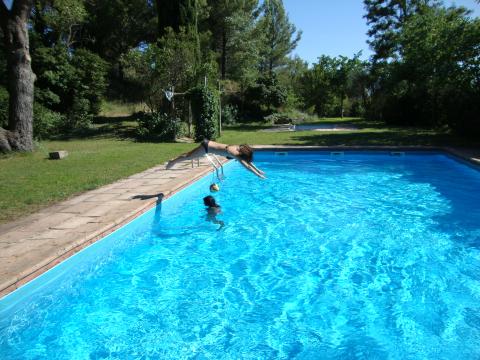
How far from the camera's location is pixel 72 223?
5.71 meters

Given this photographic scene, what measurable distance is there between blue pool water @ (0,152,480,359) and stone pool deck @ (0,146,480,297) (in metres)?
0.17

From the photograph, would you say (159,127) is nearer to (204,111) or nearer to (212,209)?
(204,111)

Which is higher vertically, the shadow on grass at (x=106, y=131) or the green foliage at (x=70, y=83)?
the green foliage at (x=70, y=83)

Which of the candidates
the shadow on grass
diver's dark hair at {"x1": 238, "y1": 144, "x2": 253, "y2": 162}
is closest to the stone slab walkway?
diver's dark hair at {"x1": 238, "y1": 144, "x2": 253, "y2": 162}

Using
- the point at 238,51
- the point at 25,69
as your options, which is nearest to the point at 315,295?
the point at 25,69

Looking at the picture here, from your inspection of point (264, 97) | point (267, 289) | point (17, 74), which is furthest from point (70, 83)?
point (267, 289)

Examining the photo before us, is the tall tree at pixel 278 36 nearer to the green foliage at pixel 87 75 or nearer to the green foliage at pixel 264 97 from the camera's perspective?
the green foliage at pixel 264 97

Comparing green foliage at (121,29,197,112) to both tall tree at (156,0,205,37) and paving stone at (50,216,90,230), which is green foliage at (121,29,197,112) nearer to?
tall tree at (156,0,205,37)

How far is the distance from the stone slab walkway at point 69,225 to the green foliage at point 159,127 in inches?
362

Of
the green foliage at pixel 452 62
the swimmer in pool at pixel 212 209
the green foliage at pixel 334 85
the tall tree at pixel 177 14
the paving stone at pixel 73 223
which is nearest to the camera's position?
the paving stone at pixel 73 223

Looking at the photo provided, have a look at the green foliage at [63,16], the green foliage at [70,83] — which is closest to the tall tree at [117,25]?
the green foliage at [63,16]

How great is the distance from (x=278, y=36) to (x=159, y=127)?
31.6m

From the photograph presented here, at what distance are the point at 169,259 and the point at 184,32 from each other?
15.1 meters

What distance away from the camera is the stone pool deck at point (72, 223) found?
168 inches
